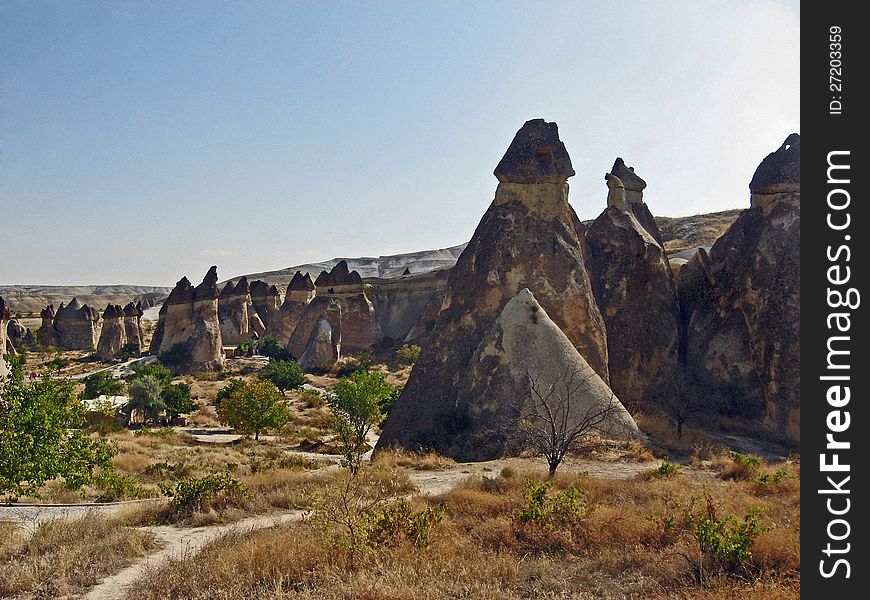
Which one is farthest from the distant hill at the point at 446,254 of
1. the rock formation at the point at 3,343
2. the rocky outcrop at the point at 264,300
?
the rock formation at the point at 3,343

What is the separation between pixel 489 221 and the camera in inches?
599

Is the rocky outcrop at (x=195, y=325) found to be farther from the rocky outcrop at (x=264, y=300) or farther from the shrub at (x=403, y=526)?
the shrub at (x=403, y=526)

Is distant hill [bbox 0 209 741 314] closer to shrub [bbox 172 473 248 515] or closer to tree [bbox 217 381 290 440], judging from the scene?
tree [bbox 217 381 290 440]

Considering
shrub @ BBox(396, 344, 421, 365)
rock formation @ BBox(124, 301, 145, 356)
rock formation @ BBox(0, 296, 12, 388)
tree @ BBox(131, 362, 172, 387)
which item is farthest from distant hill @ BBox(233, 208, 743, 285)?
rock formation @ BBox(0, 296, 12, 388)

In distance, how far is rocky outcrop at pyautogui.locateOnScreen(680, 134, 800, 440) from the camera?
16.0 m

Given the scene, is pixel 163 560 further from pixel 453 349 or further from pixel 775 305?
pixel 775 305

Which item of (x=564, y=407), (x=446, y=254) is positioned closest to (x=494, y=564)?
(x=564, y=407)

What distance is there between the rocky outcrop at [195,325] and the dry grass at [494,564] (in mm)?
28226

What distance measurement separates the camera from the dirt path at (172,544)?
208 inches

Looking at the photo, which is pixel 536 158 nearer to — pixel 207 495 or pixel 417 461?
pixel 417 461

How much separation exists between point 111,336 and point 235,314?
25.9ft

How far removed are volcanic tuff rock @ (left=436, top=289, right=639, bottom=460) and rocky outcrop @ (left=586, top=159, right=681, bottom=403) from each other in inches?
189
